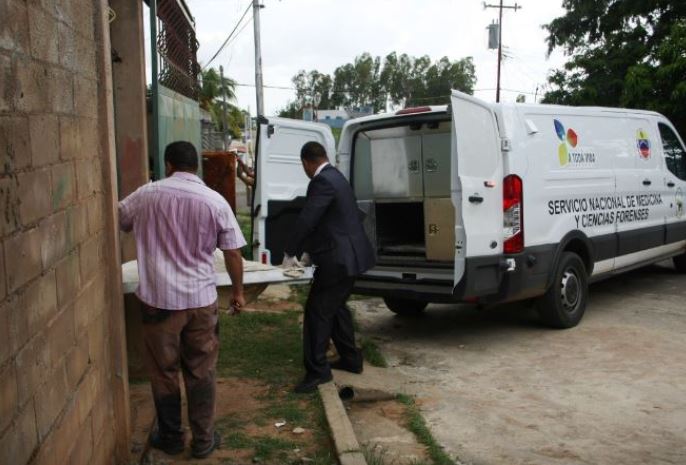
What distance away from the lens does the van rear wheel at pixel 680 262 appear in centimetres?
965

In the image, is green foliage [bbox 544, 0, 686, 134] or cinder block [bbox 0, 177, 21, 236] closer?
cinder block [bbox 0, 177, 21, 236]

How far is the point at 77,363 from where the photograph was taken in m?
2.86

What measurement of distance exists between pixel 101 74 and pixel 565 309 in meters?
5.09

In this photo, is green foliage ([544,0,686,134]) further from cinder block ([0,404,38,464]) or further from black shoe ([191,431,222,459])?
cinder block ([0,404,38,464])

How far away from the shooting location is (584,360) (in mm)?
5988

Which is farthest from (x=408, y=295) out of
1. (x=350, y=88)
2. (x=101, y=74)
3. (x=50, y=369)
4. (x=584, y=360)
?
(x=350, y=88)

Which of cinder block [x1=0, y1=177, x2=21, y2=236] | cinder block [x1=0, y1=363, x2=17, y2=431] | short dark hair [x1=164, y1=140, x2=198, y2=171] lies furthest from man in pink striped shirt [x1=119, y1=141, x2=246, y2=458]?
cinder block [x1=0, y1=363, x2=17, y2=431]

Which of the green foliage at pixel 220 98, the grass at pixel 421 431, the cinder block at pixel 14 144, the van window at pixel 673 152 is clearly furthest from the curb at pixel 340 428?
the green foliage at pixel 220 98

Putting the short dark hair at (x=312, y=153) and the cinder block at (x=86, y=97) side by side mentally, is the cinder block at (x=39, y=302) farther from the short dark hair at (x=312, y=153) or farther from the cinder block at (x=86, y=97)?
the short dark hair at (x=312, y=153)

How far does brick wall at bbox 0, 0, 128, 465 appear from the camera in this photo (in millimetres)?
2051

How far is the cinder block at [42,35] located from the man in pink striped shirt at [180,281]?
1.18 metres

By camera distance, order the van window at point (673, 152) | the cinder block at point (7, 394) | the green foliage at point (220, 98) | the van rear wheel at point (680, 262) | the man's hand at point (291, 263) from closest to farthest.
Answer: the cinder block at point (7, 394)
the man's hand at point (291, 263)
the van window at point (673, 152)
the van rear wheel at point (680, 262)
the green foliage at point (220, 98)

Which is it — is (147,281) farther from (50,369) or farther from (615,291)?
(615,291)

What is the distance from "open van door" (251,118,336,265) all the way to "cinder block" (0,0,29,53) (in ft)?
18.1
